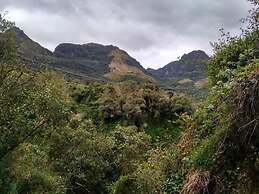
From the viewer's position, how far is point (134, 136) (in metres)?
41.2

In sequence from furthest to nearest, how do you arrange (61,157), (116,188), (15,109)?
(61,157) → (116,188) → (15,109)

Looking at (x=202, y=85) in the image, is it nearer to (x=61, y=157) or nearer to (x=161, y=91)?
(x=61, y=157)

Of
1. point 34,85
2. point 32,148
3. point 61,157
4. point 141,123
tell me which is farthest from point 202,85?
point 141,123

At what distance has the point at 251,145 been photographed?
10.9 metres

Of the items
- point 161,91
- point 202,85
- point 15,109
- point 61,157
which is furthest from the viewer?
point 161,91

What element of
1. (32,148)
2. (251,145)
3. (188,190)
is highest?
(251,145)

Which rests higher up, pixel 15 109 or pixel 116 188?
pixel 15 109

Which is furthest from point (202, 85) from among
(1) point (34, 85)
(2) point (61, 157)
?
(2) point (61, 157)

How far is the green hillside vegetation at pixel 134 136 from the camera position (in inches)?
429

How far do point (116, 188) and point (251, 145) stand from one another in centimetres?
2081

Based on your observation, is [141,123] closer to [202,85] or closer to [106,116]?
[106,116]

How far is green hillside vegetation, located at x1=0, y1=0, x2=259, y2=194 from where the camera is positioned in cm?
1089

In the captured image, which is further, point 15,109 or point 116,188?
point 116,188

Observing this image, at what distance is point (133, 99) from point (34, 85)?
106 feet
